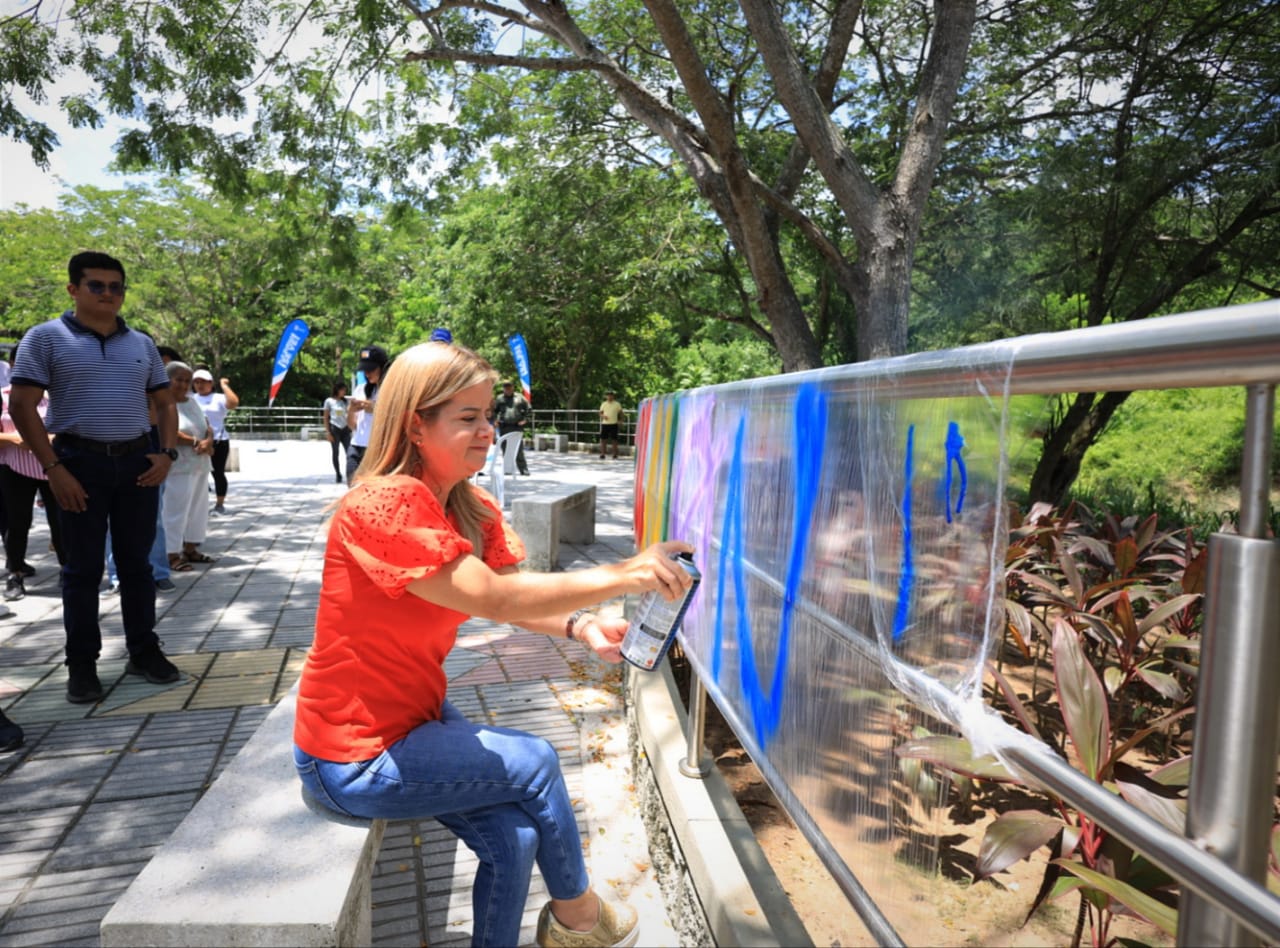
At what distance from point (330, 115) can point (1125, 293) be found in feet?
30.1

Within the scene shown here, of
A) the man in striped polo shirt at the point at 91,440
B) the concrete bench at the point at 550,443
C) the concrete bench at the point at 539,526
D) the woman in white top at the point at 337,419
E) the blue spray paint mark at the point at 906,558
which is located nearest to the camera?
the blue spray paint mark at the point at 906,558

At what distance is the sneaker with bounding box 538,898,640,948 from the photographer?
201cm

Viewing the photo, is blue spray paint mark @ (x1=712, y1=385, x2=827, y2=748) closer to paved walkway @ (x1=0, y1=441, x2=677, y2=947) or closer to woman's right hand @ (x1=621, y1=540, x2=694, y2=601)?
woman's right hand @ (x1=621, y1=540, x2=694, y2=601)

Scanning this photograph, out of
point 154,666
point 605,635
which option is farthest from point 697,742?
point 154,666

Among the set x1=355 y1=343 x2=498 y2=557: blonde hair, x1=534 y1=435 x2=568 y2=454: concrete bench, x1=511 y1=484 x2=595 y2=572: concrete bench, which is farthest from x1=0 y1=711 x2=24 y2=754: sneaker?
x1=534 y1=435 x2=568 y2=454: concrete bench

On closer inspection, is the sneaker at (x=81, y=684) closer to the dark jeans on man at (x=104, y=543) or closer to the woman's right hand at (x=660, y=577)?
the dark jeans on man at (x=104, y=543)

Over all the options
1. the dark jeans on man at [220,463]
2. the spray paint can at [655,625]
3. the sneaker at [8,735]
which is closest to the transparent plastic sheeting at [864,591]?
the spray paint can at [655,625]

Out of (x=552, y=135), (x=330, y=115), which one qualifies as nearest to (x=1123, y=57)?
(x=552, y=135)

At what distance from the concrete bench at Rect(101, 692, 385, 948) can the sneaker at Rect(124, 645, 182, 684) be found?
2.39 m

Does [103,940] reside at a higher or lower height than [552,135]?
lower

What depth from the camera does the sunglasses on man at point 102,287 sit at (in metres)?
3.74

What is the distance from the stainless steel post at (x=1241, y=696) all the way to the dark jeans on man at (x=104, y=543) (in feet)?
13.8

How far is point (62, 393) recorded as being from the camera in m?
3.77

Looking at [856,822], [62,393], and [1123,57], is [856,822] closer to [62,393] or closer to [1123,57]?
[62,393]
